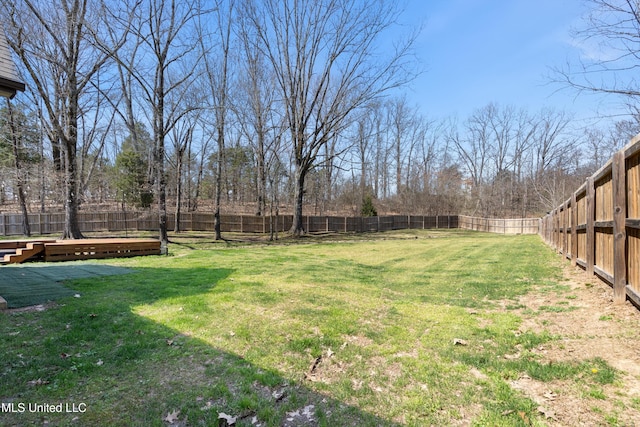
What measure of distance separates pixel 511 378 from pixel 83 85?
63.7 feet

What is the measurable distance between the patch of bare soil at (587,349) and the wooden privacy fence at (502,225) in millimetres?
22878

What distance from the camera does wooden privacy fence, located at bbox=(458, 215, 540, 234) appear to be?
1089 inches

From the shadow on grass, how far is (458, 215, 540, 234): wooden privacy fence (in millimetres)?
26152

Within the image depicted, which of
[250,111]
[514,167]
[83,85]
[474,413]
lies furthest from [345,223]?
[474,413]

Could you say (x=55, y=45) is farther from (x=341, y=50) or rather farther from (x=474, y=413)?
(x=474, y=413)

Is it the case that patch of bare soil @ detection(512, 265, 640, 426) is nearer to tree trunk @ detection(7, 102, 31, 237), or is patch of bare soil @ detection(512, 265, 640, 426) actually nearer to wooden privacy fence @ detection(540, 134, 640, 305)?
wooden privacy fence @ detection(540, 134, 640, 305)

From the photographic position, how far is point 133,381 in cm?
279

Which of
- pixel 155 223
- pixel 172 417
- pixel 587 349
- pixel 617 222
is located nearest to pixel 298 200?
pixel 155 223

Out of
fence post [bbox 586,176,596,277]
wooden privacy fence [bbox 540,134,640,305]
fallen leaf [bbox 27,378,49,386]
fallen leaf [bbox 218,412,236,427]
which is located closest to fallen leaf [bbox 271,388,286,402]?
fallen leaf [bbox 218,412,236,427]

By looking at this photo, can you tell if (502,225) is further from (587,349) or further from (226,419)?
(226,419)

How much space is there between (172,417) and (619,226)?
14.5 ft

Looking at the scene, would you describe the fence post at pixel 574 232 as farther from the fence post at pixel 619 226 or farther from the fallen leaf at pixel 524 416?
the fallen leaf at pixel 524 416

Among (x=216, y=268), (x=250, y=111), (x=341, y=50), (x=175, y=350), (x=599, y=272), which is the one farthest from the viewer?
(x=250, y=111)

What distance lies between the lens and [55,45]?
51.0 ft
